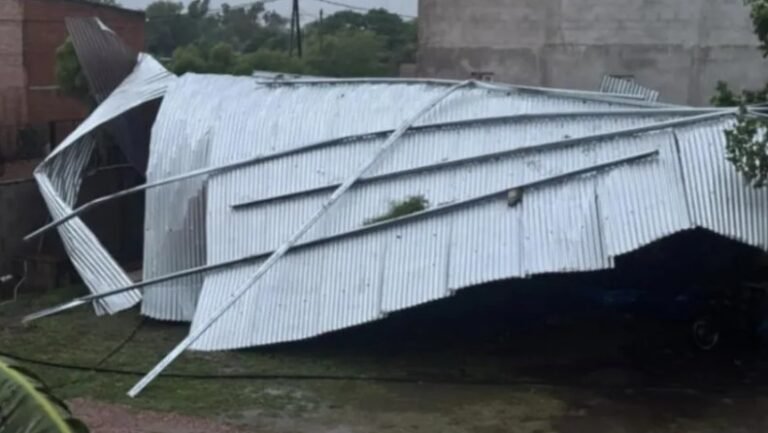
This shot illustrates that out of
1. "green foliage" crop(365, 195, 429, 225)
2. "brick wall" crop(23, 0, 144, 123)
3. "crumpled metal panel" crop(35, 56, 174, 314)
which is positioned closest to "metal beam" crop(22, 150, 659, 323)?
"green foliage" crop(365, 195, 429, 225)

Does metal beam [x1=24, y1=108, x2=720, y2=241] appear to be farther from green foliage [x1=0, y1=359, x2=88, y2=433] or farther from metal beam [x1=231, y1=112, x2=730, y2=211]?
green foliage [x1=0, y1=359, x2=88, y2=433]

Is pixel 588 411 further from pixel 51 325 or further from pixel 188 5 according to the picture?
pixel 188 5

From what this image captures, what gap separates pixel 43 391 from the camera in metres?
5.71

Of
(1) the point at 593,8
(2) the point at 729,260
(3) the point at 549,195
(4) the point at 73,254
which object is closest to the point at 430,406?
(3) the point at 549,195

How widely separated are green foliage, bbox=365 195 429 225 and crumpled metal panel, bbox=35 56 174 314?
156 inches

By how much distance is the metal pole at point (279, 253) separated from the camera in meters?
13.2

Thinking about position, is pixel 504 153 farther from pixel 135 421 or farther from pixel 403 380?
pixel 135 421

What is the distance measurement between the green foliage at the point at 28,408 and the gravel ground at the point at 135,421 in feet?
19.3

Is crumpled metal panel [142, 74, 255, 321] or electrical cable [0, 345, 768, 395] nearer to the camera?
electrical cable [0, 345, 768, 395]

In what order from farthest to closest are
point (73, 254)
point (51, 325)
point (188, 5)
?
point (188, 5) → point (73, 254) → point (51, 325)

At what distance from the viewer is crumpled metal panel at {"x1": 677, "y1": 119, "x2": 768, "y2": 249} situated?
13156 mm

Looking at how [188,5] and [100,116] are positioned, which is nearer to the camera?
[100,116]

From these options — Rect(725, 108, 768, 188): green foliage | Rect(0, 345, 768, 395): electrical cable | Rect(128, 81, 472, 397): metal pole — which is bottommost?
Rect(0, 345, 768, 395): electrical cable

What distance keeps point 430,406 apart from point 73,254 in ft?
21.9
